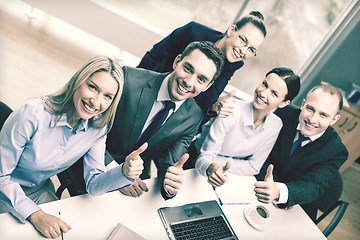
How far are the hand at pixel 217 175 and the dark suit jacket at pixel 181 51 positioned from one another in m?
0.53

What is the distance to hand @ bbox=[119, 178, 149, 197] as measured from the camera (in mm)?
1390

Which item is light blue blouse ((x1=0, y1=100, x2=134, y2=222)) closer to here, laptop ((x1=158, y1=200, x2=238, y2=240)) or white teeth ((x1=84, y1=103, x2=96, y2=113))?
white teeth ((x1=84, y1=103, x2=96, y2=113))

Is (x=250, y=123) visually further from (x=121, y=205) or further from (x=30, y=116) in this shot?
(x=30, y=116)

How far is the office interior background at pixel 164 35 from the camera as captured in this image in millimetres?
3537

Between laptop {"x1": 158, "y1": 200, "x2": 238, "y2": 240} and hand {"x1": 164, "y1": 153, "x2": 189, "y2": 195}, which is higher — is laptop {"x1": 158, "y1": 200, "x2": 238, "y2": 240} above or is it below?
below

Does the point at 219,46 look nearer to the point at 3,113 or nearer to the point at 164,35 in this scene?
the point at 3,113

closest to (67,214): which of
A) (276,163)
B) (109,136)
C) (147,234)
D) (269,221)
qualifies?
(147,234)

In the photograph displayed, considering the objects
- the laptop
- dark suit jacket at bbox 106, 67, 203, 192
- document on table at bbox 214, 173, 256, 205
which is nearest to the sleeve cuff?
document on table at bbox 214, 173, 256, 205

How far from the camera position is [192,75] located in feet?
5.12

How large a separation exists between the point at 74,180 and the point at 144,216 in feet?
1.56

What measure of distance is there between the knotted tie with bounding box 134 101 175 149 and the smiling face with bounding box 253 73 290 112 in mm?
612

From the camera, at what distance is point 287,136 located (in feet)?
6.77

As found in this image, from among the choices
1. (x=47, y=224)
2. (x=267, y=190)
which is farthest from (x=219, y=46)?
(x=47, y=224)

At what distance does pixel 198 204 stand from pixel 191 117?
58 cm
